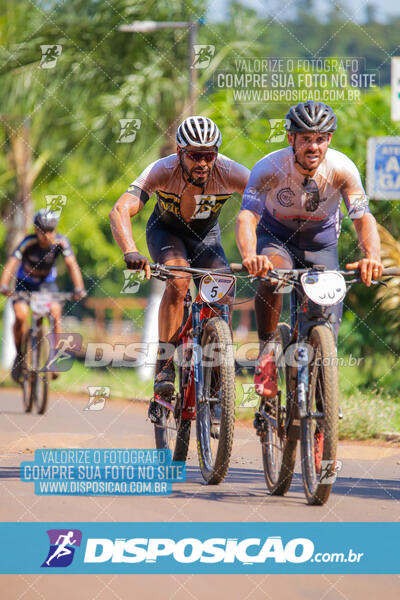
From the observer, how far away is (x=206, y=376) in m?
6.38

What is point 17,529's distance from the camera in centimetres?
503

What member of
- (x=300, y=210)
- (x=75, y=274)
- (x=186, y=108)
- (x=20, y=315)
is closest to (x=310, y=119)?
(x=300, y=210)

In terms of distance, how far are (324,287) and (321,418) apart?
28.0 inches

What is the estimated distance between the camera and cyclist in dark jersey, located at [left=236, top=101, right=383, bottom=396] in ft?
19.7

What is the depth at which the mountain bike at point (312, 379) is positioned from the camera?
5449 millimetres

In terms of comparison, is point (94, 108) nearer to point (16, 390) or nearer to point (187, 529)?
point (16, 390)

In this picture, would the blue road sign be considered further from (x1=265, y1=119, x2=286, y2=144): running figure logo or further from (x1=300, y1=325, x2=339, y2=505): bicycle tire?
(x1=300, y1=325, x2=339, y2=505): bicycle tire

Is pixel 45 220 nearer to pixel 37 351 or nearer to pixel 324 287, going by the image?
pixel 37 351

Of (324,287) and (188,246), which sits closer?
(324,287)

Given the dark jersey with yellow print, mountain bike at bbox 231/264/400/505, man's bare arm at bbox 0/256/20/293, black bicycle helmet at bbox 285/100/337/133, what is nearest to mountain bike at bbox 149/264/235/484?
mountain bike at bbox 231/264/400/505

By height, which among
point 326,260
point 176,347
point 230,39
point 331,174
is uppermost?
point 230,39

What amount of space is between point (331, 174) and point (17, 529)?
9.09 ft

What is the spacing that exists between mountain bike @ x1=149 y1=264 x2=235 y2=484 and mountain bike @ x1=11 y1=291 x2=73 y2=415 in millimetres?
4484
